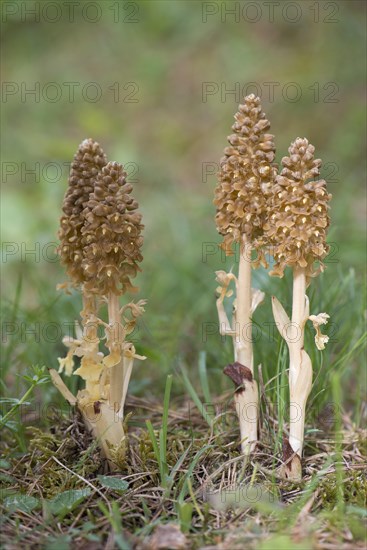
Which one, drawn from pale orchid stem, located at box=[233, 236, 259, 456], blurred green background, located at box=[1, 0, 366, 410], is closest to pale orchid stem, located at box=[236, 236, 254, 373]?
pale orchid stem, located at box=[233, 236, 259, 456]

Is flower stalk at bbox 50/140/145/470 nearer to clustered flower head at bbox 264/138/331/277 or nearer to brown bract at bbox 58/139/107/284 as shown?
brown bract at bbox 58/139/107/284

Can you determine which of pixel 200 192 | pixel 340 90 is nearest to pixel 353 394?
pixel 200 192

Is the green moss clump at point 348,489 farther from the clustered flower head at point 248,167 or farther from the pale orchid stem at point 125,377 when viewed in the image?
the clustered flower head at point 248,167

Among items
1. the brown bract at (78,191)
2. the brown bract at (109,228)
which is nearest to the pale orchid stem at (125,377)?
the brown bract at (109,228)

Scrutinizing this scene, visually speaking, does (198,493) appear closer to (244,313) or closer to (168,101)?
(244,313)

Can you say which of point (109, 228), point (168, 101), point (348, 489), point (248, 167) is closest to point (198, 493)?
point (348, 489)

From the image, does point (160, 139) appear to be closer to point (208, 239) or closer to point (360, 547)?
point (208, 239)
